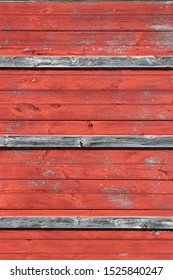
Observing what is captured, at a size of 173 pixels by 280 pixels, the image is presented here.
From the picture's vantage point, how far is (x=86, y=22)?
3.72 m

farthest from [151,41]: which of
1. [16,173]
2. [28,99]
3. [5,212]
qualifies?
[5,212]

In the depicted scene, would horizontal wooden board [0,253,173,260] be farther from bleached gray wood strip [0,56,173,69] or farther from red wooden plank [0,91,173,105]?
bleached gray wood strip [0,56,173,69]

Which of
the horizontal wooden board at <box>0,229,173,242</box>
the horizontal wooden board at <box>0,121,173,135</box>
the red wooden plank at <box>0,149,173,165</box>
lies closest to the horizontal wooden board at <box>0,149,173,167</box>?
the red wooden plank at <box>0,149,173,165</box>

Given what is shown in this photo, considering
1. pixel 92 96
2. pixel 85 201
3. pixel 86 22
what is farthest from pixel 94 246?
pixel 86 22

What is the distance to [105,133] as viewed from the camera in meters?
3.70

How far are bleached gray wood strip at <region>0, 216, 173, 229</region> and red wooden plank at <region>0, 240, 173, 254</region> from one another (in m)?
0.12

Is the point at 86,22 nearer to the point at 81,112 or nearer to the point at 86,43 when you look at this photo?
the point at 86,43

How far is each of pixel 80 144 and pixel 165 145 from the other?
61 centimetres

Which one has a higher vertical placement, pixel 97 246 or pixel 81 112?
pixel 81 112

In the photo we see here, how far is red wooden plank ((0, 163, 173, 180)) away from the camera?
3707 mm

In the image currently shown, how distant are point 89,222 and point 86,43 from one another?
130 cm
